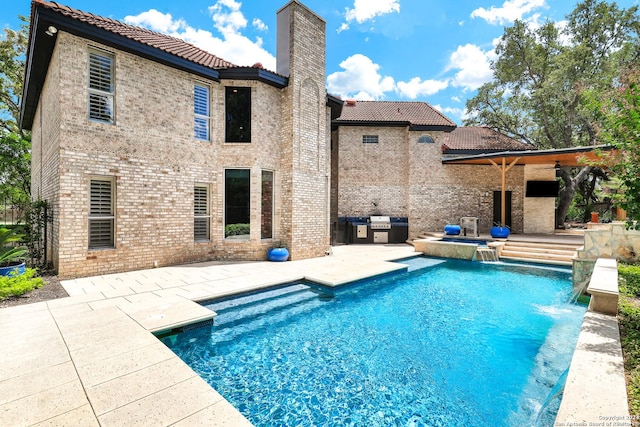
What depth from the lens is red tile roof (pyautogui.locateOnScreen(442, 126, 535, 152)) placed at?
53.1 feet

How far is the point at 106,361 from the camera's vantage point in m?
2.84

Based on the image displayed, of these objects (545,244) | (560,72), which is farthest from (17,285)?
(560,72)

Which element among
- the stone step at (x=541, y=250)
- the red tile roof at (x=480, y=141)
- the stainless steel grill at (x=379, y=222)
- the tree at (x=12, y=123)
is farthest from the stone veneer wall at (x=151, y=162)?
the red tile roof at (x=480, y=141)

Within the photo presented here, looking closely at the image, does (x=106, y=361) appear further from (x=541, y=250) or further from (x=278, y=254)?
(x=541, y=250)

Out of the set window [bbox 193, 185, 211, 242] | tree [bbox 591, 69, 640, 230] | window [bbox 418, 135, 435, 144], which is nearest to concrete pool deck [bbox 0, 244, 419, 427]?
window [bbox 193, 185, 211, 242]

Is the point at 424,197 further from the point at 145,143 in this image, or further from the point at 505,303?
the point at 145,143

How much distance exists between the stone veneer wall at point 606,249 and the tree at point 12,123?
76.2ft

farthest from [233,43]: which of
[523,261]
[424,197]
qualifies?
[523,261]

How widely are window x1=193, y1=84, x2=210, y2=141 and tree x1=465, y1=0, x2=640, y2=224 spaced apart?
18443mm

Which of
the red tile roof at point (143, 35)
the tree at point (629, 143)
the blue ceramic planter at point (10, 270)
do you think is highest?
the red tile roof at point (143, 35)

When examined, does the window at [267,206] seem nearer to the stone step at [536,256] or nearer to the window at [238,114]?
the window at [238,114]

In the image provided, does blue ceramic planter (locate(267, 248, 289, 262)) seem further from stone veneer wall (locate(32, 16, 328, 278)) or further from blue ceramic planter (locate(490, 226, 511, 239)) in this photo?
blue ceramic planter (locate(490, 226, 511, 239))

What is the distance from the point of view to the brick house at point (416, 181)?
570 inches

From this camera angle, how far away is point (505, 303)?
577 centimetres
